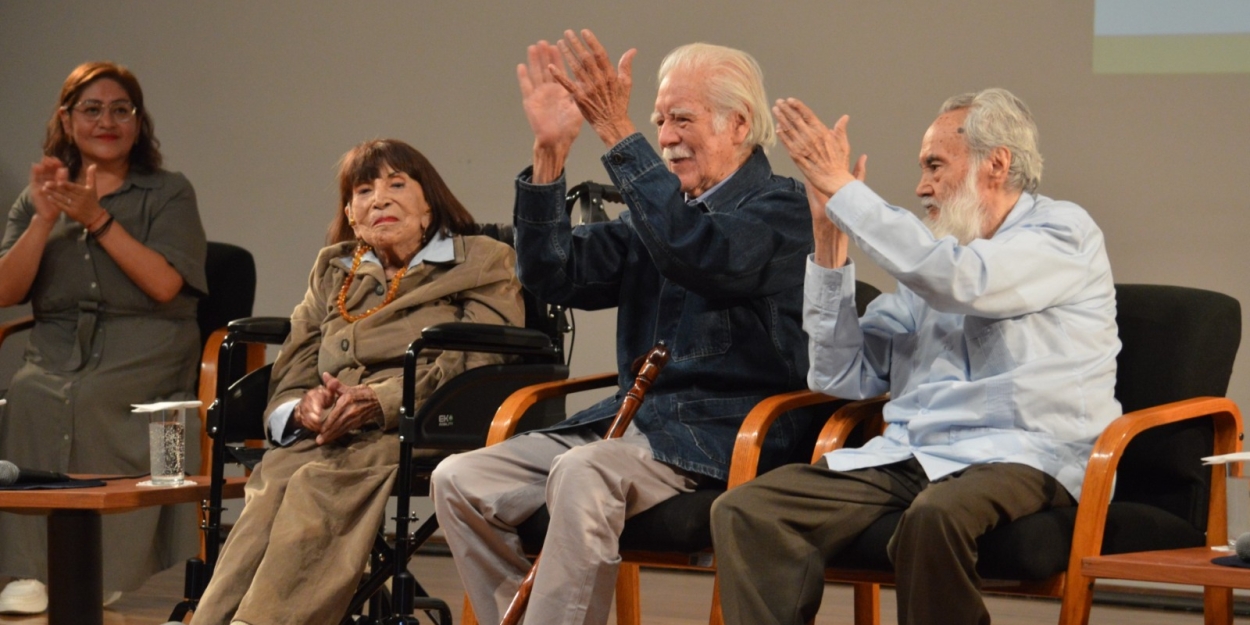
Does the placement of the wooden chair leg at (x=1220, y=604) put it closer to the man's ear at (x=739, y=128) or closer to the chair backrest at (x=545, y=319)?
the man's ear at (x=739, y=128)

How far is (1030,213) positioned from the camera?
2367 mm

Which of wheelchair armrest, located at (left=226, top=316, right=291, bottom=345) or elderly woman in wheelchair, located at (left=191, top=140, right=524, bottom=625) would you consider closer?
elderly woman in wheelchair, located at (left=191, top=140, right=524, bottom=625)

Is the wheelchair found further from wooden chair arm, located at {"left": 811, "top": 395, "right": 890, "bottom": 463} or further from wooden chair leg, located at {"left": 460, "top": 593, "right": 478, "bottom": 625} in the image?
wooden chair arm, located at {"left": 811, "top": 395, "right": 890, "bottom": 463}

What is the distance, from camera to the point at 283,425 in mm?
3053

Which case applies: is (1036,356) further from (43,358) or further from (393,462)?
(43,358)

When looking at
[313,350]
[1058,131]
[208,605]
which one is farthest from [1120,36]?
[208,605]

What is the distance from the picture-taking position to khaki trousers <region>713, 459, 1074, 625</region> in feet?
6.55

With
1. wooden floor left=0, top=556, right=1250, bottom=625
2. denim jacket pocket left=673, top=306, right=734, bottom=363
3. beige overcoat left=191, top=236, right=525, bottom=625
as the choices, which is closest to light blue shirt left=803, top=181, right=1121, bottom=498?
denim jacket pocket left=673, top=306, right=734, bottom=363

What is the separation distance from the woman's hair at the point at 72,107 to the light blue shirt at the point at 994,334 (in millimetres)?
2400

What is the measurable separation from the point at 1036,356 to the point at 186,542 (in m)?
2.57

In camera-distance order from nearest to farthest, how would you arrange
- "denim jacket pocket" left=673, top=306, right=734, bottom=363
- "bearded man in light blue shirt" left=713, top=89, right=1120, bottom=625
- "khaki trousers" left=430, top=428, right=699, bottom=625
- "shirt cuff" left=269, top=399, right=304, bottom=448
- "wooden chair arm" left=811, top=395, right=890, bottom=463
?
"bearded man in light blue shirt" left=713, top=89, right=1120, bottom=625 < "khaki trousers" left=430, top=428, right=699, bottom=625 < "wooden chair arm" left=811, top=395, right=890, bottom=463 < "denim jacket pocket" left=673, top=306, right=734, bottom=363 < "shirt cuff" left=269, top=399, right=304, bottom=448

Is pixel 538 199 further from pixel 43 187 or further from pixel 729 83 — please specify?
pixel 43 187

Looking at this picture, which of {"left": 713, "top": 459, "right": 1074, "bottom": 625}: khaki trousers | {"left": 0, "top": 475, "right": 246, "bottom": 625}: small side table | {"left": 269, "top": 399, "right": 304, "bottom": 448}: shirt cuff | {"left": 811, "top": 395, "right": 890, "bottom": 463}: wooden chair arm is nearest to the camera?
{"left": 713, "top": 459, "right": 1074, "bottom": 625}: khaki trousers

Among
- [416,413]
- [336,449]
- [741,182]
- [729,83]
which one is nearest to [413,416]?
[416,413]
